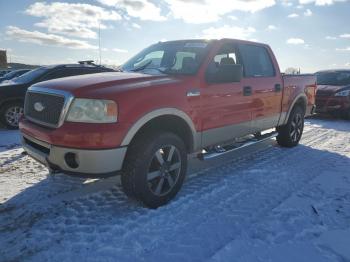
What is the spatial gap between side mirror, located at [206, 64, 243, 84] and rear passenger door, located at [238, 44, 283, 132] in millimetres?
682

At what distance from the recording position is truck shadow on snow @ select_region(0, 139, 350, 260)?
3234 millimetres

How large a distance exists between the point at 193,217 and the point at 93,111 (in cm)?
146

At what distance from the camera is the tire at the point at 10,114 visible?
857 centimetres

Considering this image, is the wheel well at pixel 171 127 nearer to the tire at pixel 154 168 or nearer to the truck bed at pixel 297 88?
the tire at pixel 154 168

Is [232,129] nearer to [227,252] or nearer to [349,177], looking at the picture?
[349,177]

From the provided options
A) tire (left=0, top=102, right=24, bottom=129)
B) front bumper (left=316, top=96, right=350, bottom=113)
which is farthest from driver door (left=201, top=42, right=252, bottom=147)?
front bumper (left=316, top=96, right=350, bottom=113)

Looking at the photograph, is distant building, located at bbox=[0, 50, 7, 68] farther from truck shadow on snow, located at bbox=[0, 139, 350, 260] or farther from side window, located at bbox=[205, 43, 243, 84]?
side window, located at bbox=[205, 43, 243, 84]

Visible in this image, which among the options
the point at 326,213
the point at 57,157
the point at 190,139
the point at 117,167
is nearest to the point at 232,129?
the point at 190,139

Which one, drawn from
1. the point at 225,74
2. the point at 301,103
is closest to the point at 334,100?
the point at 301,103

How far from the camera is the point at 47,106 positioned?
148 inches

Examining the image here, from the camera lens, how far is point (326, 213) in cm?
383

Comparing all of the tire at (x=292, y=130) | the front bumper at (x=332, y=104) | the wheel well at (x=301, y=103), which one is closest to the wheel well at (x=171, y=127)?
the tire at (x=292, y=130)

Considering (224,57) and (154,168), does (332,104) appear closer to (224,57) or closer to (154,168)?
(224,57)

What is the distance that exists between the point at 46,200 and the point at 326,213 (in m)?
3.08
